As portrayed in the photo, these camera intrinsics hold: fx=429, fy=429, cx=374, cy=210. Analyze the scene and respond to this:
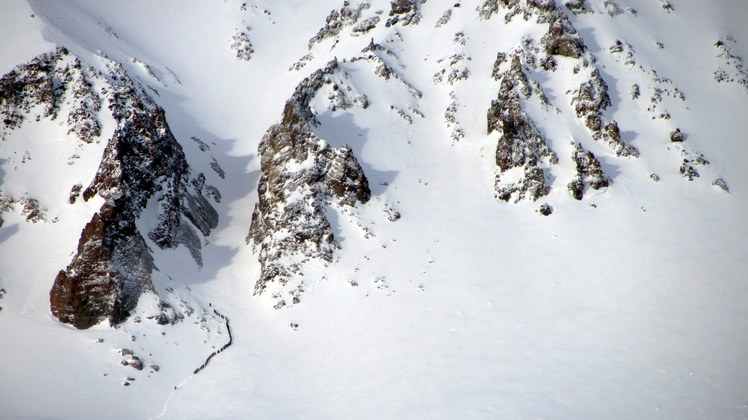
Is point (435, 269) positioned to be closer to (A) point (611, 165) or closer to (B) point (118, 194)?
(A) point (611, 165)

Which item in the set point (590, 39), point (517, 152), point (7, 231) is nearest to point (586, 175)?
point (517, 152)

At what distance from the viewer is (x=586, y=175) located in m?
37.2

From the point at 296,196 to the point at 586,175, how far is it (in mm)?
24827

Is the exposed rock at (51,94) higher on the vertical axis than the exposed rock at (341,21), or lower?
lower

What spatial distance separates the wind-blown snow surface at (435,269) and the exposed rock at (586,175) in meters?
0.92

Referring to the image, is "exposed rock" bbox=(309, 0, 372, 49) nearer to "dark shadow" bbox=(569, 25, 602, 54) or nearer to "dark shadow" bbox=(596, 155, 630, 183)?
"dark shadow" bbox=(569, 25, 602, 54)

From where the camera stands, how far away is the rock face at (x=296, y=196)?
29938 millimetres

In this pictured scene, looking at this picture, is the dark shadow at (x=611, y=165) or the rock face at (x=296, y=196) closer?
the rock face at (x=296, y=196)

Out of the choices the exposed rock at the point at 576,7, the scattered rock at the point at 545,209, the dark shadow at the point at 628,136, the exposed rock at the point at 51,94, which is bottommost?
the exposed rock at the point at 51,94

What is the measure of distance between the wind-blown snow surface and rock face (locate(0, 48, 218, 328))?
4.27ft

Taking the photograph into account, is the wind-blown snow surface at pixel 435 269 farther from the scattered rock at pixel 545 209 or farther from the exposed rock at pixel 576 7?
the exposed rock at pixel 576 7

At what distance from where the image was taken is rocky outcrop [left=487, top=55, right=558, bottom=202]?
3681 centimetres

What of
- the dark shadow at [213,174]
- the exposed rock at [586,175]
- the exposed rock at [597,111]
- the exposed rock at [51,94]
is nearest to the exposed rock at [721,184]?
the exposed rock at [597,111]

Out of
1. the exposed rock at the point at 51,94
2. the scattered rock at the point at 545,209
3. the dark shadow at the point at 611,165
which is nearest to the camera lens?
the exposed rock at the point at 51,94
